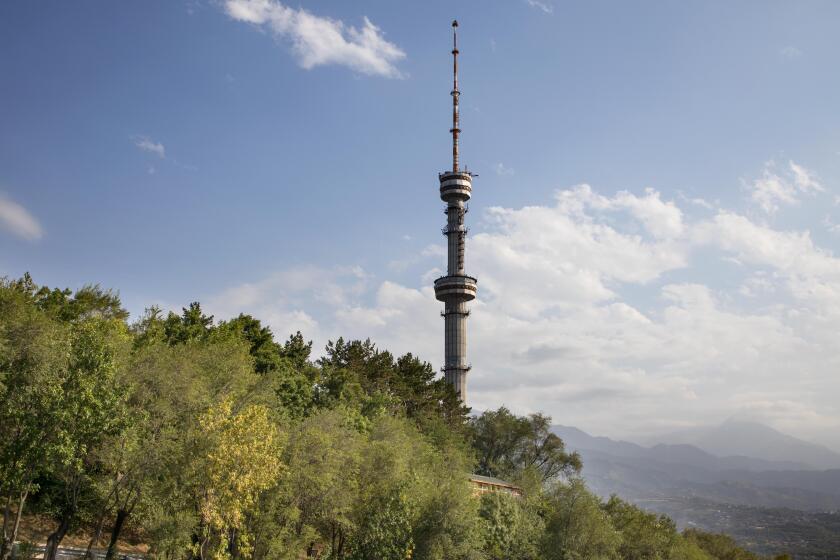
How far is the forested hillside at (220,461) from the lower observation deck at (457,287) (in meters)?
78.9

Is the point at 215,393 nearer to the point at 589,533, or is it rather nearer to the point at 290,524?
the point at 290,524

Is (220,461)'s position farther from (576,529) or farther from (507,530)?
(576,529)

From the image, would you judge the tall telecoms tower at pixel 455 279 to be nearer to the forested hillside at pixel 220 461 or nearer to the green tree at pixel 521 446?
the green tree at pixel 521 446

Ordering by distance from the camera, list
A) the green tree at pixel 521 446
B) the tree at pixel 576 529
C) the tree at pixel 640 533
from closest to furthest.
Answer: the tree at pixel 576 529 → the tree at pixel 640 533 → the green tree at pixel 521 446

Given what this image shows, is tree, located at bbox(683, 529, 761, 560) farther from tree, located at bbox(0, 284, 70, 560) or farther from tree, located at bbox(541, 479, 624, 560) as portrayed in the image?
tree, located at bbox(0, 284, 70, 560)

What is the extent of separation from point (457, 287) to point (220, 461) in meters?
120

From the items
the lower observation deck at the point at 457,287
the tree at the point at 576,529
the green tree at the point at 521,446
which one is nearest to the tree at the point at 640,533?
the tree at the point at 576,529

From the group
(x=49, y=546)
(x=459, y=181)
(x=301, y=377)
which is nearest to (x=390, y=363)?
(x=301, y=377)

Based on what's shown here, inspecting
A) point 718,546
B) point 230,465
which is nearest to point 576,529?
point 230,465

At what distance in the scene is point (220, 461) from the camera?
105 ft

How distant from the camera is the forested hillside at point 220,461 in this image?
107 feet

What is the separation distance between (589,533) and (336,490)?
27154 mm

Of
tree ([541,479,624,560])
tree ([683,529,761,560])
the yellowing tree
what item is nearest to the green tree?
tree ([683,529,761,560])

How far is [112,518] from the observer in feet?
155
